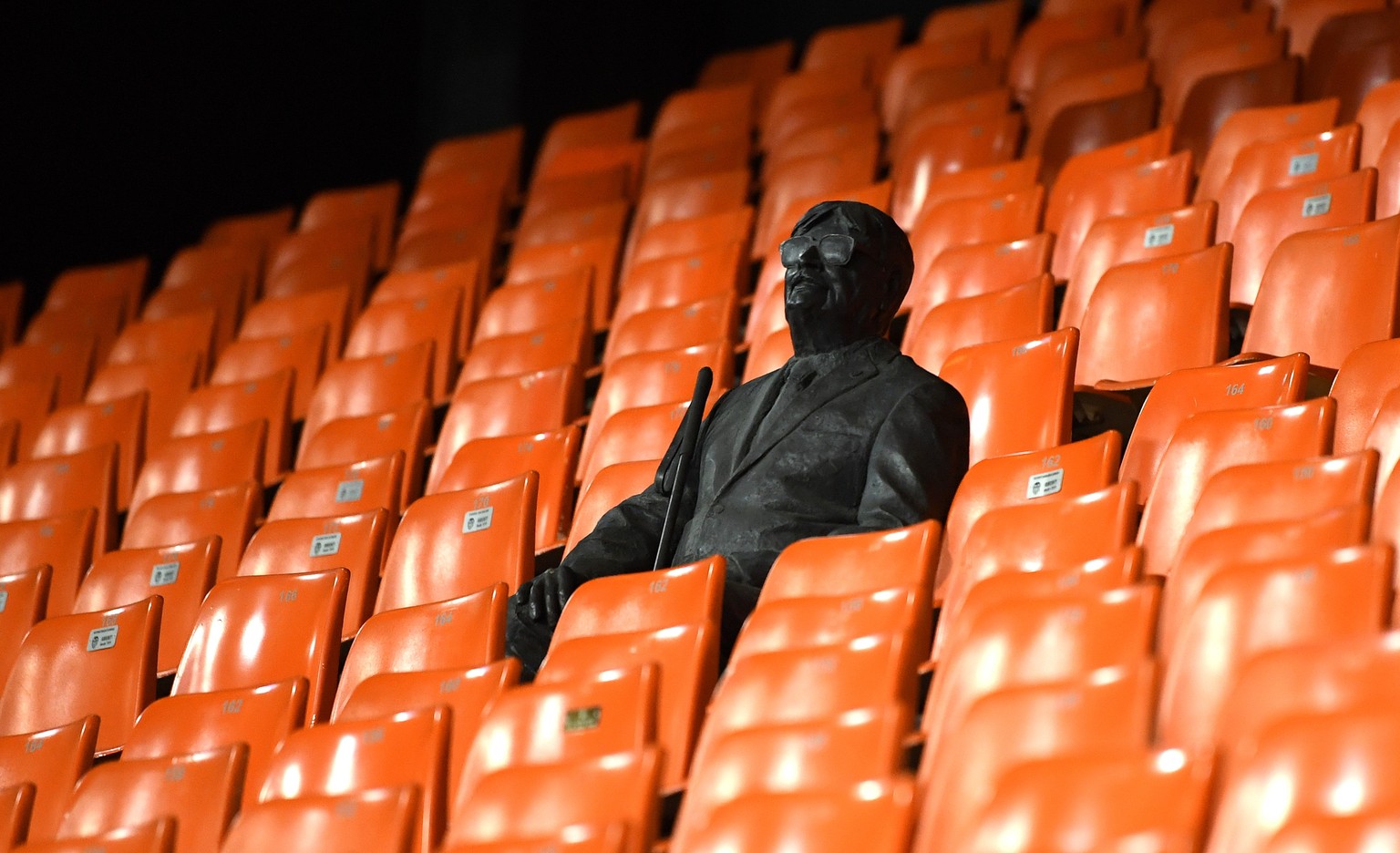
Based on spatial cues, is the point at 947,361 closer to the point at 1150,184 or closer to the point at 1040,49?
the point at 1150,184

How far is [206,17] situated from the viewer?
6121 millimetres

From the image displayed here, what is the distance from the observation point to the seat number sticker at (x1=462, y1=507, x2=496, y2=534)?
2.75 metres

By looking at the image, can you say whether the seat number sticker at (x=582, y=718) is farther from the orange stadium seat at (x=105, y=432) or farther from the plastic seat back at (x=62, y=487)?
the orange stadium seat at (x=105, y=432)

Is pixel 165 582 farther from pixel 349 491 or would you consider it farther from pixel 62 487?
pixel 62 487

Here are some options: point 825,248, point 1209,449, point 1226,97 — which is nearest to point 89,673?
point 825,248

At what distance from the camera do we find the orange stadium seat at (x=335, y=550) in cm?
285

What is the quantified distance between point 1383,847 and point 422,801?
1.02 m

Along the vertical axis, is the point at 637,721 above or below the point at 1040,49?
above

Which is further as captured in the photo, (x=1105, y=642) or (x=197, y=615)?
(x=197, y=615)

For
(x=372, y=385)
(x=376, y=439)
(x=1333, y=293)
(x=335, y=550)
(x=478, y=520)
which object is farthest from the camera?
(x=372, y=385)

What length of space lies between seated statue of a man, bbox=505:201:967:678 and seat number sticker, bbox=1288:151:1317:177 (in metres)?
0.95

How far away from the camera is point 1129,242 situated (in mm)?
3137

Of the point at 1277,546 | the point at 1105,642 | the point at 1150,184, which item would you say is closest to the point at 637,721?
the point at 1105,642

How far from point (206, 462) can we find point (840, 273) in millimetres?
1586
